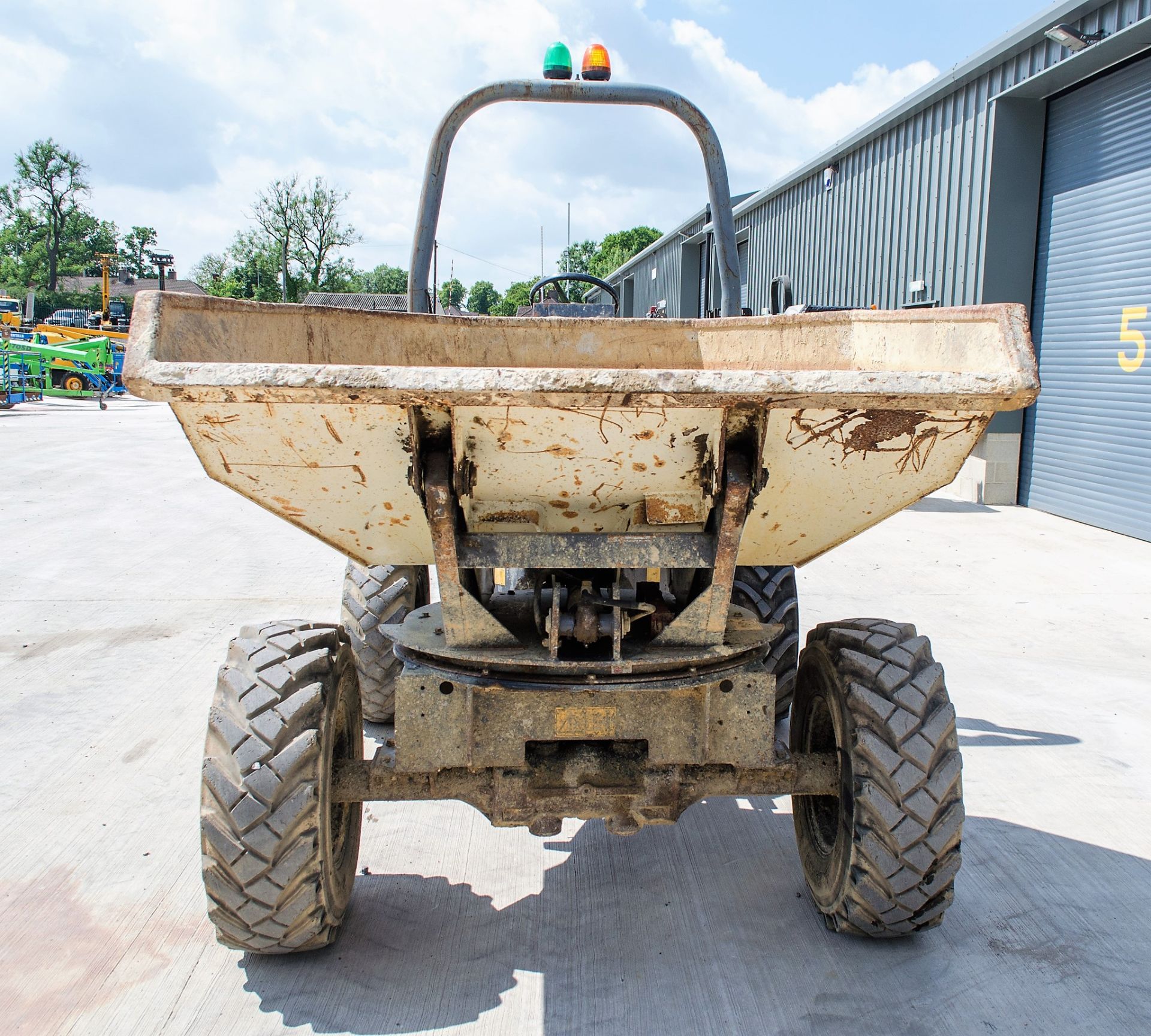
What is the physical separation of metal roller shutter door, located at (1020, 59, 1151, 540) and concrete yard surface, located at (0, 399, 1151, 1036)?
398 cm

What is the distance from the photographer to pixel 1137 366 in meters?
8.18

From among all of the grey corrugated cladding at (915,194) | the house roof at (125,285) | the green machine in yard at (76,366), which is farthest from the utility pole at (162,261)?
the house roof at (125,285)

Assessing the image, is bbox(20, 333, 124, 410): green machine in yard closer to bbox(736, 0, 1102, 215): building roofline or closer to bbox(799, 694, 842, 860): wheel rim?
bbox(736, 0, 1102, 215): building roofline

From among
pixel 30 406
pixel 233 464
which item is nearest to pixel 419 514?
pixel 233 464

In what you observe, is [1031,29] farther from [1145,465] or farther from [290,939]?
[290,939]

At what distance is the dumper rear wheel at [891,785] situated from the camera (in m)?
2.26

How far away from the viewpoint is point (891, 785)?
7.38 feet

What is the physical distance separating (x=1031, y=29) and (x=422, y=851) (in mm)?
8933

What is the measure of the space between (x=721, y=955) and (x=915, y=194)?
34.7ft

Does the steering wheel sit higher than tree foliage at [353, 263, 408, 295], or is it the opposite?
tree foliage at [353, 263, 408, 295]

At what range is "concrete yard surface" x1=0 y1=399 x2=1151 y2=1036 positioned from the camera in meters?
2.26

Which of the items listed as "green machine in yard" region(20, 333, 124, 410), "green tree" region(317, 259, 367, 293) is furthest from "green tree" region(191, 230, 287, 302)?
"green machine in yard" region(20, 333, 124, 410)

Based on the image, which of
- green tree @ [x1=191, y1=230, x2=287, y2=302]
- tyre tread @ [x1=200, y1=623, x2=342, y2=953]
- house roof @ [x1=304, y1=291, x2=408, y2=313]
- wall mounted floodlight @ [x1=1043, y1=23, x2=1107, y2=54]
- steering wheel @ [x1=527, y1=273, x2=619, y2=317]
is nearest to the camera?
tyre tread @ [x1=200, y1=623, x2=342, y2=953]

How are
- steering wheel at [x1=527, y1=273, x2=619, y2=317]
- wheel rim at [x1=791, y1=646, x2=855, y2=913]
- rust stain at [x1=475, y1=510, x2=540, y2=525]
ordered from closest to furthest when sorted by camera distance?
rust stain at [x1=475, y1=510, x2=540, y2=525]
wheel rim at [x1=791, y1=646, x2=855, y2=913]
steering wheel at [x1=527, y1=273, x2=619, y2=317]
